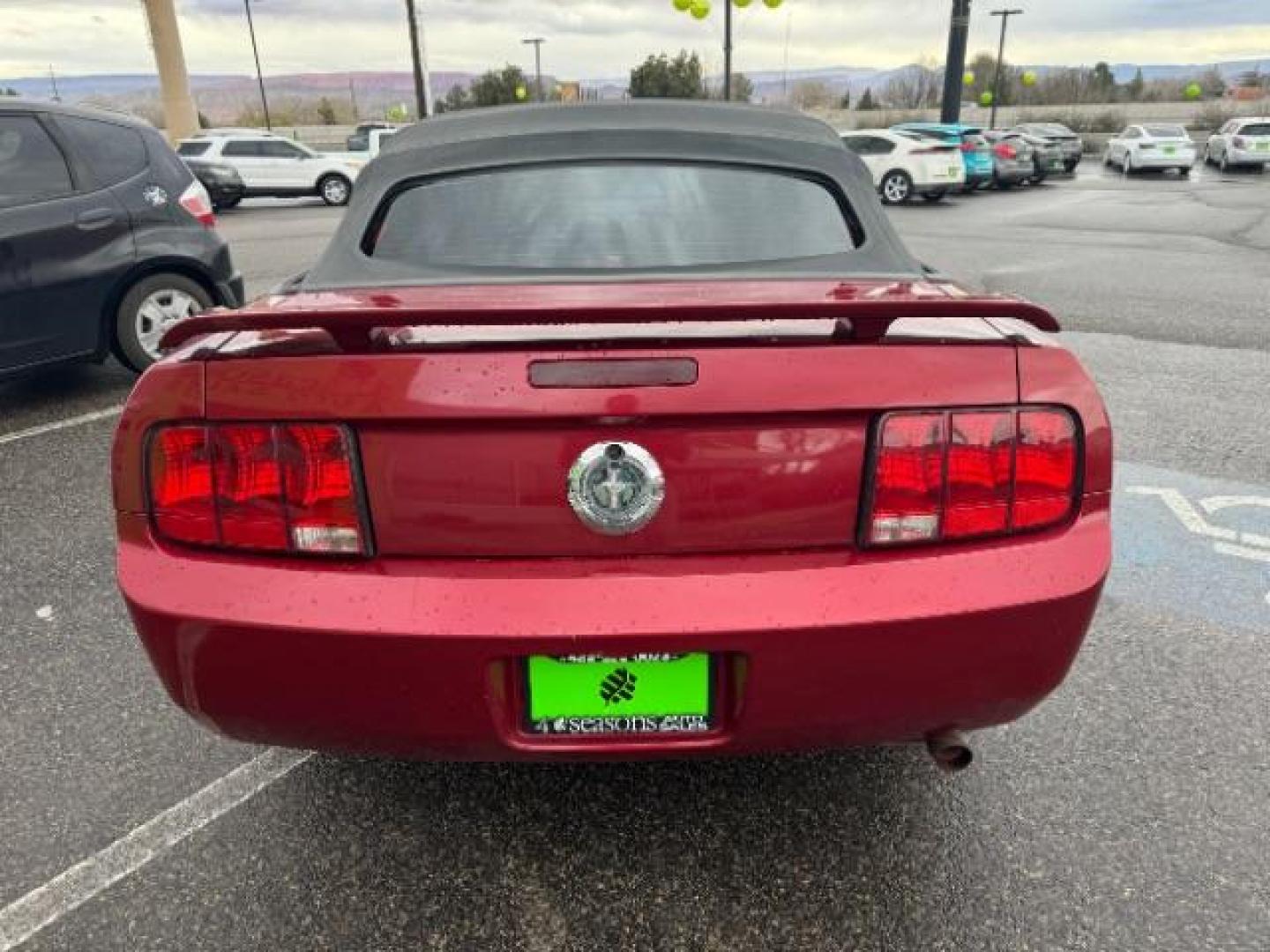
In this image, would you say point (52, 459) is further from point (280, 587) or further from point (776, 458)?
point (776, 458)

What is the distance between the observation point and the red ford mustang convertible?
66.2 inches

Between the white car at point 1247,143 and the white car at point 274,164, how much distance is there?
25586 millimetres

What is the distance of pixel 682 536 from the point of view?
5.68 feet

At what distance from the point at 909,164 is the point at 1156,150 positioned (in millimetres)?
12394

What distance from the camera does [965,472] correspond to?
1779 mm

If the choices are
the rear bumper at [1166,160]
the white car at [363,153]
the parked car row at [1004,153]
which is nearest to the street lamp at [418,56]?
the white car at [363,153]

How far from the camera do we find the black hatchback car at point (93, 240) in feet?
17.4

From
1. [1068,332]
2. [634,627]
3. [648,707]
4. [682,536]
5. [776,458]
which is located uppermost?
[776,458]

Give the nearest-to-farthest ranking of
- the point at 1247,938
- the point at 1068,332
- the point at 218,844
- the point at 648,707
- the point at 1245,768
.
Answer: the point at 648,707, the point at 1247,938, the point at 218,844, the point at 1245,768, the point at 1068,332

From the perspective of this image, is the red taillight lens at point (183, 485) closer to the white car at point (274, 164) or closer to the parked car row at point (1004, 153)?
the parked car row at point (1004, 153)

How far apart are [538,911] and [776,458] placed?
1087 mm

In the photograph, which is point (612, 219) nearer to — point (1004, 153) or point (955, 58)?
point (1004, 153)

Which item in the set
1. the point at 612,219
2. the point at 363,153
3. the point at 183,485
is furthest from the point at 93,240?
the point at 363,153

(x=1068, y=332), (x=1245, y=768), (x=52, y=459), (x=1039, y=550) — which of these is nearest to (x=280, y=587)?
(x=1039, y=550)
